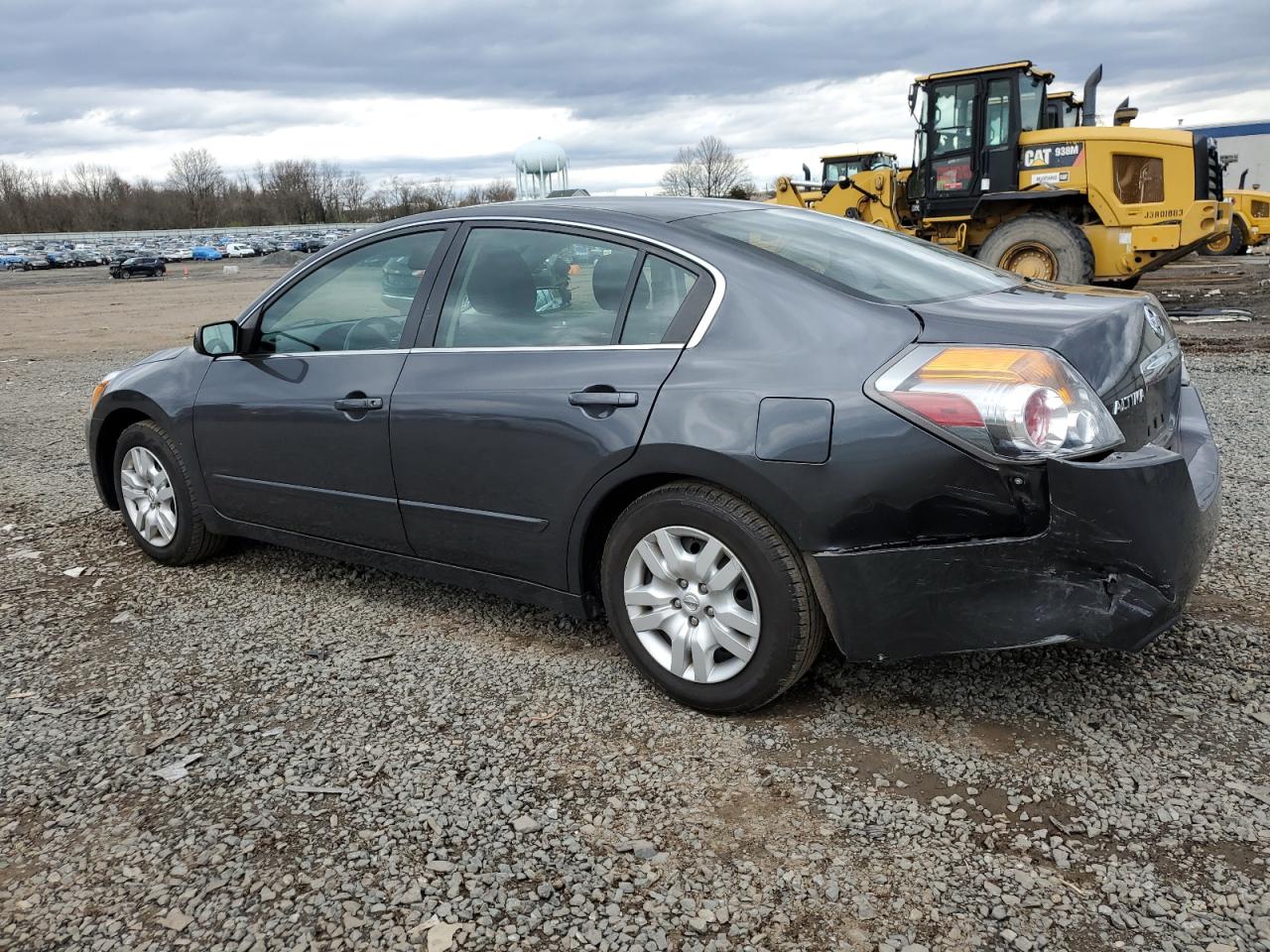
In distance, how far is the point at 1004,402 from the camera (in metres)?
2.63

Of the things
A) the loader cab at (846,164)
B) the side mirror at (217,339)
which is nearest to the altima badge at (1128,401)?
the side mirror at (217,339)

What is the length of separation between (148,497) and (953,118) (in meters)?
12.9

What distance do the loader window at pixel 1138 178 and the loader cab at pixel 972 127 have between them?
131 cm

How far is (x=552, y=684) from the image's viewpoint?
11.5ft

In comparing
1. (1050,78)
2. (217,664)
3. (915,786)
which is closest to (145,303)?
(1050,78)

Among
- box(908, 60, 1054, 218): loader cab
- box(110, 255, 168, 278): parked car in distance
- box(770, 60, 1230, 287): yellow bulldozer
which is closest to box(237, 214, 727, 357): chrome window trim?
box(770, 60, 1230, 287): yellow bulldozer

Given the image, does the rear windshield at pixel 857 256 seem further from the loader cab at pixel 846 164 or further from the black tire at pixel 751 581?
the loader cab at pixel 846 164

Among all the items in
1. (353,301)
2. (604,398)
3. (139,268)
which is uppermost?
(139,268)

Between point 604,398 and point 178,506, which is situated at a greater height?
point 604,398

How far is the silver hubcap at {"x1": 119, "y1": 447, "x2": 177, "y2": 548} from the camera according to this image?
4809 millimetres

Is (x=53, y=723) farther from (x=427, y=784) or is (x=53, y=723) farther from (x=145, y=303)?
(x=145, y=303)

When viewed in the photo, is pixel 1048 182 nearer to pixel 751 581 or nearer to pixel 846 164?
pixel 846 164

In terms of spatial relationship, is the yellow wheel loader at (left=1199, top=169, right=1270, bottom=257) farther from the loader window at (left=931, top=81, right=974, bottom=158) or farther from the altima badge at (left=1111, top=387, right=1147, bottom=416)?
the altima badge at (left=1111, top=387, right=1147, bottom=416)

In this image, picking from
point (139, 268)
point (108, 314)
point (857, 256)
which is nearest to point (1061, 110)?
point (857, 256)
